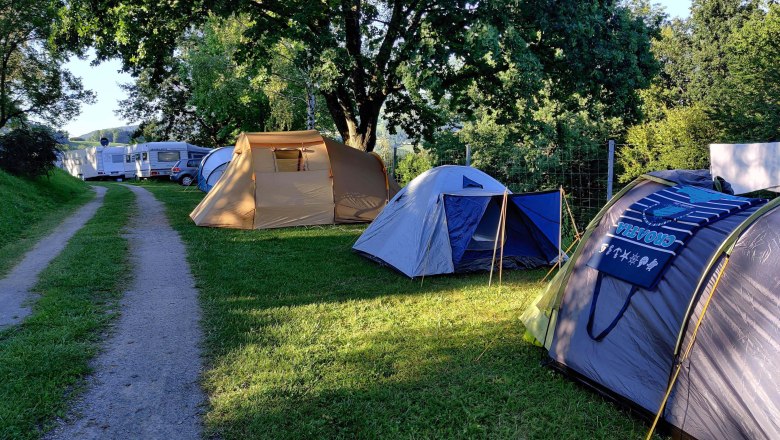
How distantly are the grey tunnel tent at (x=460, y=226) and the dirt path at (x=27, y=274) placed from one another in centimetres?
443

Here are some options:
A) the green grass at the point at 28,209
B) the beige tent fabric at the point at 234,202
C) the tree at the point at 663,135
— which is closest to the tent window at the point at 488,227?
the beige tent fabric at the point at 234,202

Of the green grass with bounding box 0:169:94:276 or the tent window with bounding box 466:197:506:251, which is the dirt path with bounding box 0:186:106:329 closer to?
→ the green grass with bounding box 0:169:94:276

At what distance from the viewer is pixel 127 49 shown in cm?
1210

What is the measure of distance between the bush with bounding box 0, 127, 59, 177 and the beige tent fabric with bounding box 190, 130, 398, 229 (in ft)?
30.7

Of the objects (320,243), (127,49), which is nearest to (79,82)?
(127,49)

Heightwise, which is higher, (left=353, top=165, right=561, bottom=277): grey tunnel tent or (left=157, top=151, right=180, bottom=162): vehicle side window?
(left=157, top=151, right=180, bottom=162): vehicle side window

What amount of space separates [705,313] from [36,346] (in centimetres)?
520

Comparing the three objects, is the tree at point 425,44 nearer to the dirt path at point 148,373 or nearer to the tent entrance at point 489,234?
the tent entrance at point 489,234

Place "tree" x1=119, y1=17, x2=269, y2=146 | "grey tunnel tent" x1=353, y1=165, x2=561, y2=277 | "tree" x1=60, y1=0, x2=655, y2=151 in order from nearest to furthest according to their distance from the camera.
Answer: "grey tunnel tent" x1=353, y1=165, x2=561, y2=277, "tree" x1=60, y1=0, x2=655, y2=151, "tree" x1=119, y1=17, x2=269, y2=146

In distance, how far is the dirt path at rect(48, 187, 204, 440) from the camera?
11.3 feet

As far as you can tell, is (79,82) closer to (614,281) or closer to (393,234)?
(393,234)

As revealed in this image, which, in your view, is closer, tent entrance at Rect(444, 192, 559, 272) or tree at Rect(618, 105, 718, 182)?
tent entrance at Rect(444, 192, 559, 272)

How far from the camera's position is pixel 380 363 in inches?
173

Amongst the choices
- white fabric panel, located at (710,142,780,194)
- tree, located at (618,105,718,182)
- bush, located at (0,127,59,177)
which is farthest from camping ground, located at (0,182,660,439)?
bush, located at (0,127,59,177)
